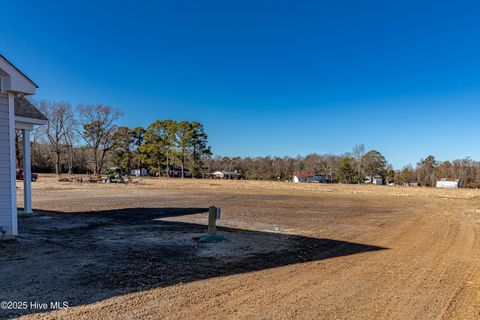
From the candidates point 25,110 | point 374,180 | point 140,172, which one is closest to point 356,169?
point 374,180

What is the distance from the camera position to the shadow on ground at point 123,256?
175 inches

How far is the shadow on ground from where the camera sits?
4.45m

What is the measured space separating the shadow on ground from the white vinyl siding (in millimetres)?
585

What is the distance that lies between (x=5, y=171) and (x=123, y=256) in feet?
12.3

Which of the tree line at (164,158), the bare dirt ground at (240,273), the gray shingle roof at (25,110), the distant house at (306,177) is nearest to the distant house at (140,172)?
the tree line at (164,158)

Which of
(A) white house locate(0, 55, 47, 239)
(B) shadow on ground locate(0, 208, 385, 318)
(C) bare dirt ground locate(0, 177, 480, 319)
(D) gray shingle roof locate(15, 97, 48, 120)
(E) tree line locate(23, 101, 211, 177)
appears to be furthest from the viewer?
(E) tree line locate(23, 101, 211, 177)

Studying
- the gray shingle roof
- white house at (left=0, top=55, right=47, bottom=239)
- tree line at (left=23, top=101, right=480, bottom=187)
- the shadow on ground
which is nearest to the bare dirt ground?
the shadow on ground

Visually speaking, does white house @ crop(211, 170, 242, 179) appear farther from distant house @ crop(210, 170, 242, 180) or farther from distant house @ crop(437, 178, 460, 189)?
distant house @ crop(437, 178, 460, 189)

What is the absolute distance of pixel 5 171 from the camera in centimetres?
751

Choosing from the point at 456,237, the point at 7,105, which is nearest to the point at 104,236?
the point at 7,105

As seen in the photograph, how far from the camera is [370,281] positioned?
5.06m

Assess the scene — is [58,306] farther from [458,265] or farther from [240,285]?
[458,265]

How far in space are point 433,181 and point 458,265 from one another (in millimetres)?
88937

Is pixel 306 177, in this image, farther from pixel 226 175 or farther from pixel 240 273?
pixel 240 273
